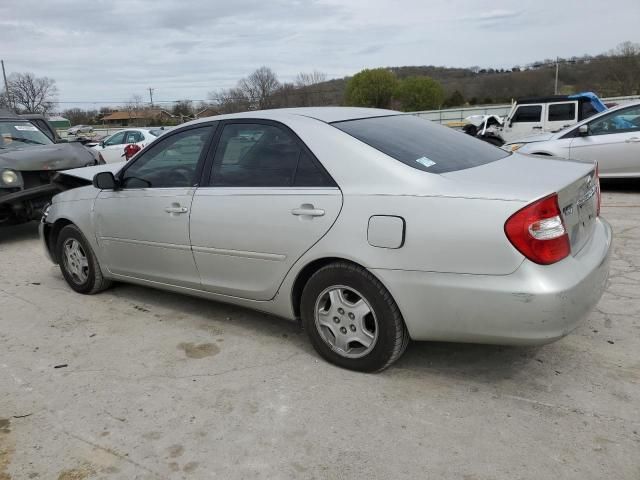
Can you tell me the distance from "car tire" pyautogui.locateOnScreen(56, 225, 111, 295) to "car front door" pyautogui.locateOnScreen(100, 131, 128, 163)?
12353mm

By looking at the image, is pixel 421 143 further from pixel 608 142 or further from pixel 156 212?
pixel 608 142

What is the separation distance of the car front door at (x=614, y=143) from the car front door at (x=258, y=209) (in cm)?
695

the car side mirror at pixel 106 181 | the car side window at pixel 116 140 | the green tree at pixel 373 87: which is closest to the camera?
the car side mirror at pixel 106 181

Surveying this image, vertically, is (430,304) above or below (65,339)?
above

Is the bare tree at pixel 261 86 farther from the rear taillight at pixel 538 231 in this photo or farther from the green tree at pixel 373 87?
the rear taillight at pixel 538 231

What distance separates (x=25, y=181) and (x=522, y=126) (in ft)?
45.6

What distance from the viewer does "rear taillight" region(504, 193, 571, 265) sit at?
2.64 meters

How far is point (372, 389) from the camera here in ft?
10.3

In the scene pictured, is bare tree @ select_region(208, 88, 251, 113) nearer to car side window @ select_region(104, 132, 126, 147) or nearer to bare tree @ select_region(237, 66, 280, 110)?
bare tree @ select_region(237, 66, 280, 110)

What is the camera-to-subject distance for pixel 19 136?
831 centimetres

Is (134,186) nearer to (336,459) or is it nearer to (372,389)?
(372,389)

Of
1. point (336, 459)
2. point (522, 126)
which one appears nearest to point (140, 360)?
point (336, 459)

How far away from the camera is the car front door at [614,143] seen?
27.9ft

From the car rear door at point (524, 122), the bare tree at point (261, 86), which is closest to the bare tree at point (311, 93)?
the bare tree at point (261, 86)
